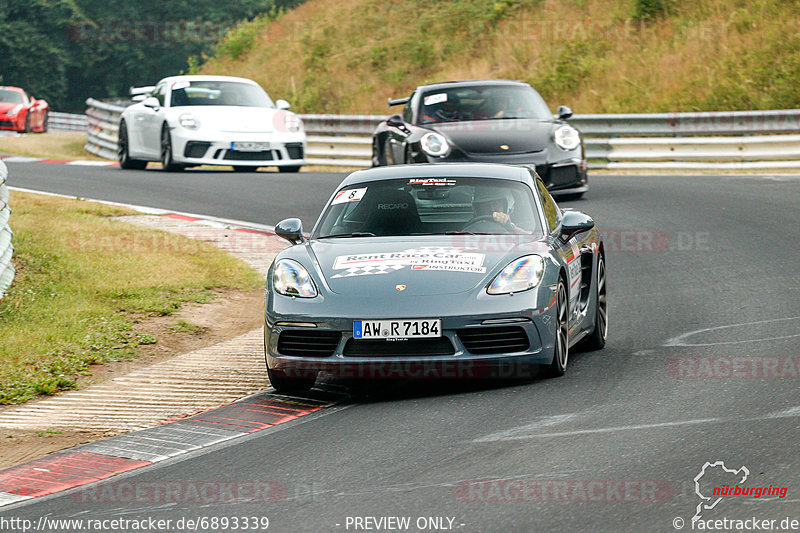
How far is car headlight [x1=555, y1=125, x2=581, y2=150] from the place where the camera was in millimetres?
15836

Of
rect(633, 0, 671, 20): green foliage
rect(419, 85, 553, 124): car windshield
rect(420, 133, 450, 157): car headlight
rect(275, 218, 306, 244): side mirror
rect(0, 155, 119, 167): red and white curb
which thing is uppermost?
rect(633, 0, 671, 20): green foliage

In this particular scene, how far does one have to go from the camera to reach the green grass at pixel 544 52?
1019 inches

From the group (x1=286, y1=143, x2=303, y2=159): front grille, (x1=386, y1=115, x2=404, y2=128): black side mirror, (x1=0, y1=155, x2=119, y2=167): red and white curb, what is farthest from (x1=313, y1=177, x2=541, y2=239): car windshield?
(x1=0, y1=155, x2=119, y2=167): red and white curb

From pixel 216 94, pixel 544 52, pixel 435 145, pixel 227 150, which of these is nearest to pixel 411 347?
pixel 435 145

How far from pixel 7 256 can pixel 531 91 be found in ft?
29.0

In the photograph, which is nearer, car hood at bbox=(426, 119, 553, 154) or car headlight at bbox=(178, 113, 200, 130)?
car hood at bbox=(426, 119, 553, 154)

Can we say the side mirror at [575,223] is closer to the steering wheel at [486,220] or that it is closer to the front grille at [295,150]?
the steering wheel at [486,220]

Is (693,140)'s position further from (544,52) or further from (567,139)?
(544,52)

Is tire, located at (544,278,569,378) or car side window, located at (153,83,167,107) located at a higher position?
car side window, located at (153,83,167,107)

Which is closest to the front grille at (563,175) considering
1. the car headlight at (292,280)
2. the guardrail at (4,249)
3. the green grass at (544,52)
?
the guardrail at (4,249)

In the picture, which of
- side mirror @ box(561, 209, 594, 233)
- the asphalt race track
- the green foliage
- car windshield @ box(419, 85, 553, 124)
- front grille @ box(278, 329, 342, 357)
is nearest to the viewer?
the asphalt race track

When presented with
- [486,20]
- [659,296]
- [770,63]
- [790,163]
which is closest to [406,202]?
[659,296]

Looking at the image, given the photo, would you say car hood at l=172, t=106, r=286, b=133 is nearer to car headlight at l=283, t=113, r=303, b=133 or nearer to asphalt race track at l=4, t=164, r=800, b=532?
car headlight at l=283, t=113, r=303, b=133

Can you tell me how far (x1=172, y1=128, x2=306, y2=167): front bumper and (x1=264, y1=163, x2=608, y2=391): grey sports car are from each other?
12221 mm
